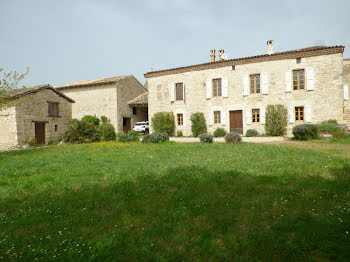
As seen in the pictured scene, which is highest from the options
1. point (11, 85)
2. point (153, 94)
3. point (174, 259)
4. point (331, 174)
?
point (153, 94)

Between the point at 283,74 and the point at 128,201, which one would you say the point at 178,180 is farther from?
the point at 283,74

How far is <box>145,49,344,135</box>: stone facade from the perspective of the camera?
15.1m

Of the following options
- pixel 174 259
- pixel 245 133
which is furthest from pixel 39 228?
pixel 245 133

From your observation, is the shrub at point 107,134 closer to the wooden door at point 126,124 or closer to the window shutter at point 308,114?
the wooden door at point 126,124

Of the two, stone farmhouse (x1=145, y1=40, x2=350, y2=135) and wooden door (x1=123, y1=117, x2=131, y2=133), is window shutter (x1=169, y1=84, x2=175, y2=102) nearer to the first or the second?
stone farmhouse (x1=145, y1=40, x2=350, y2=135)

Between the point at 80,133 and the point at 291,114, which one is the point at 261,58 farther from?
the point at 80,133

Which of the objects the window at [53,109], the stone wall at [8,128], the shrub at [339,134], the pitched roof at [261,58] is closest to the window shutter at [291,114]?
the shrub at [339,134]

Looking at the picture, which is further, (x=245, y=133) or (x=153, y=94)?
(x=153, y=94)

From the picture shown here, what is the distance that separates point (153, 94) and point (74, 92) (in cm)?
1096

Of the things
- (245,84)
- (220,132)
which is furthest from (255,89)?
(220,132)

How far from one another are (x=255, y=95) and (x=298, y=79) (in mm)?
3333

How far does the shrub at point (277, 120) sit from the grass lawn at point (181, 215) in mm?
11372

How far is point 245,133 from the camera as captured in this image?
1752 cm

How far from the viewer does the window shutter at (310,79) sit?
15367 mm
